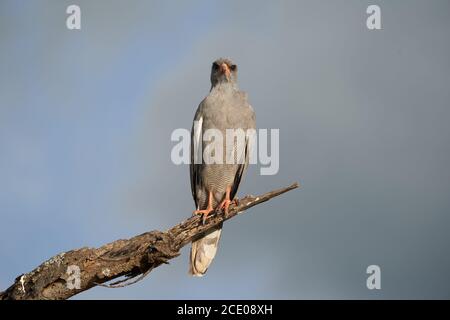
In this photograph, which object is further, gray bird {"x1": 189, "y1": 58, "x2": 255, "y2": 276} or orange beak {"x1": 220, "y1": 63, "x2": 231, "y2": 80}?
orange beak {"x1": 220, "y1": 63, "x2": 231, "y2": 80}

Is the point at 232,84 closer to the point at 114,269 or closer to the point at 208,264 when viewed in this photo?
the point at 208,264

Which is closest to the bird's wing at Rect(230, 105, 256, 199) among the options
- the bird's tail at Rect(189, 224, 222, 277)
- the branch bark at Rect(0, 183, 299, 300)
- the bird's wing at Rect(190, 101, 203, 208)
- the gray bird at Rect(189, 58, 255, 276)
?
the gray bird at Rect(189, 58, 255, 276)

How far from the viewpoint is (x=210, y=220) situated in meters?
15.2

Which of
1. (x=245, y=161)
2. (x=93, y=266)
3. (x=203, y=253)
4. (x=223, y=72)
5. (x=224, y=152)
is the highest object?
(x=223, y=72)

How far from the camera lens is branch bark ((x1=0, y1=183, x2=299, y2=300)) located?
12.5 metres

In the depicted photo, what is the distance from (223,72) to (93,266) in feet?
21.7

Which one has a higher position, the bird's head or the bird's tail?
the bird's head

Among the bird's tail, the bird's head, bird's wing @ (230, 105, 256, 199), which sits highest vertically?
the bird's head

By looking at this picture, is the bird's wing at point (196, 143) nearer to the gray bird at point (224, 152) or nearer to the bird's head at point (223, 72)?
the gray bird at point (224, 152)

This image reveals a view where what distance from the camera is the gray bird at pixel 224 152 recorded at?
1667 centimetres

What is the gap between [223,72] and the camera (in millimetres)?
17391

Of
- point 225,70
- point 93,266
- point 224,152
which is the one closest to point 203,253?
point 224,152

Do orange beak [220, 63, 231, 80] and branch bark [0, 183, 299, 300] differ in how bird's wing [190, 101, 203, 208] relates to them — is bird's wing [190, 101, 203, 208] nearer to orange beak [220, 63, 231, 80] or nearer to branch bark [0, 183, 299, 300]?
orange beak [220, 63, 231, 80]

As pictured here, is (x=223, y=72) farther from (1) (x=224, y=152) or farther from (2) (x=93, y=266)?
(2) (x=93, y=266)
